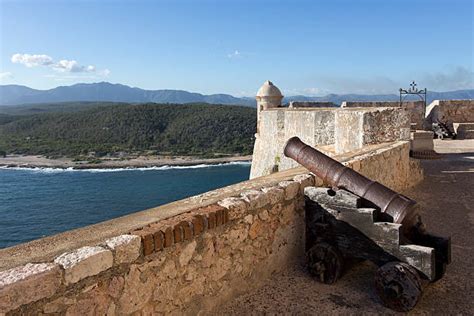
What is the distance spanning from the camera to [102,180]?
1881 inches

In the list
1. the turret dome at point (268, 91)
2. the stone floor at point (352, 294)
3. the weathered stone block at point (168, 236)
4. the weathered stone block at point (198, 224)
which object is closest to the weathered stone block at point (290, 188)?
the stone floor at point (352, 294)

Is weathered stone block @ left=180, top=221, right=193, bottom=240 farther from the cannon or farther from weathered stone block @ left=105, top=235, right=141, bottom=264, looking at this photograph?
the cannon

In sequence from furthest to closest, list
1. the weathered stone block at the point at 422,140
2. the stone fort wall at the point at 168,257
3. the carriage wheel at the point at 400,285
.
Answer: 1. the weathered stone block at the point at 422,140
2. the carriage wheel at the point at 400,285
3. the stone fort wall at the point at 168,257

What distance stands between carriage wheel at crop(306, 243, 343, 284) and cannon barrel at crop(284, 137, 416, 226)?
0.45 m

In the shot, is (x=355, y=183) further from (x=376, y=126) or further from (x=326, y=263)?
(x=376, y=126)

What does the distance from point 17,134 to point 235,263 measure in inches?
3561

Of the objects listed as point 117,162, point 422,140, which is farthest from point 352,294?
point 117,162

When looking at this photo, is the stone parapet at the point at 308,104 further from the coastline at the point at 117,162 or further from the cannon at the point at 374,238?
the coastline at the point at 117,162

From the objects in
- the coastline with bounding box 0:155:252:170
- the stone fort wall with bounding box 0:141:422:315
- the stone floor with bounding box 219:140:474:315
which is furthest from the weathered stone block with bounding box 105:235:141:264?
the coastline with bounding box 0:155:252:170

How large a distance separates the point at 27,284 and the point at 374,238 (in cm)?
211

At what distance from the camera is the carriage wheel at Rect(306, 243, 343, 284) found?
2.99 meters

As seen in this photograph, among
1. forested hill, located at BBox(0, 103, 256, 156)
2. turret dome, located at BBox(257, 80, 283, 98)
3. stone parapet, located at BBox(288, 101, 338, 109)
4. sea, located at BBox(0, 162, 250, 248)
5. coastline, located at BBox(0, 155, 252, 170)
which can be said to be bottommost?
sea, located at BBox(0, 162, 250, 248)

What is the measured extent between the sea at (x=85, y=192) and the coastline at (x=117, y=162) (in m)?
1.87

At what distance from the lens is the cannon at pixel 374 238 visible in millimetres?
2641
